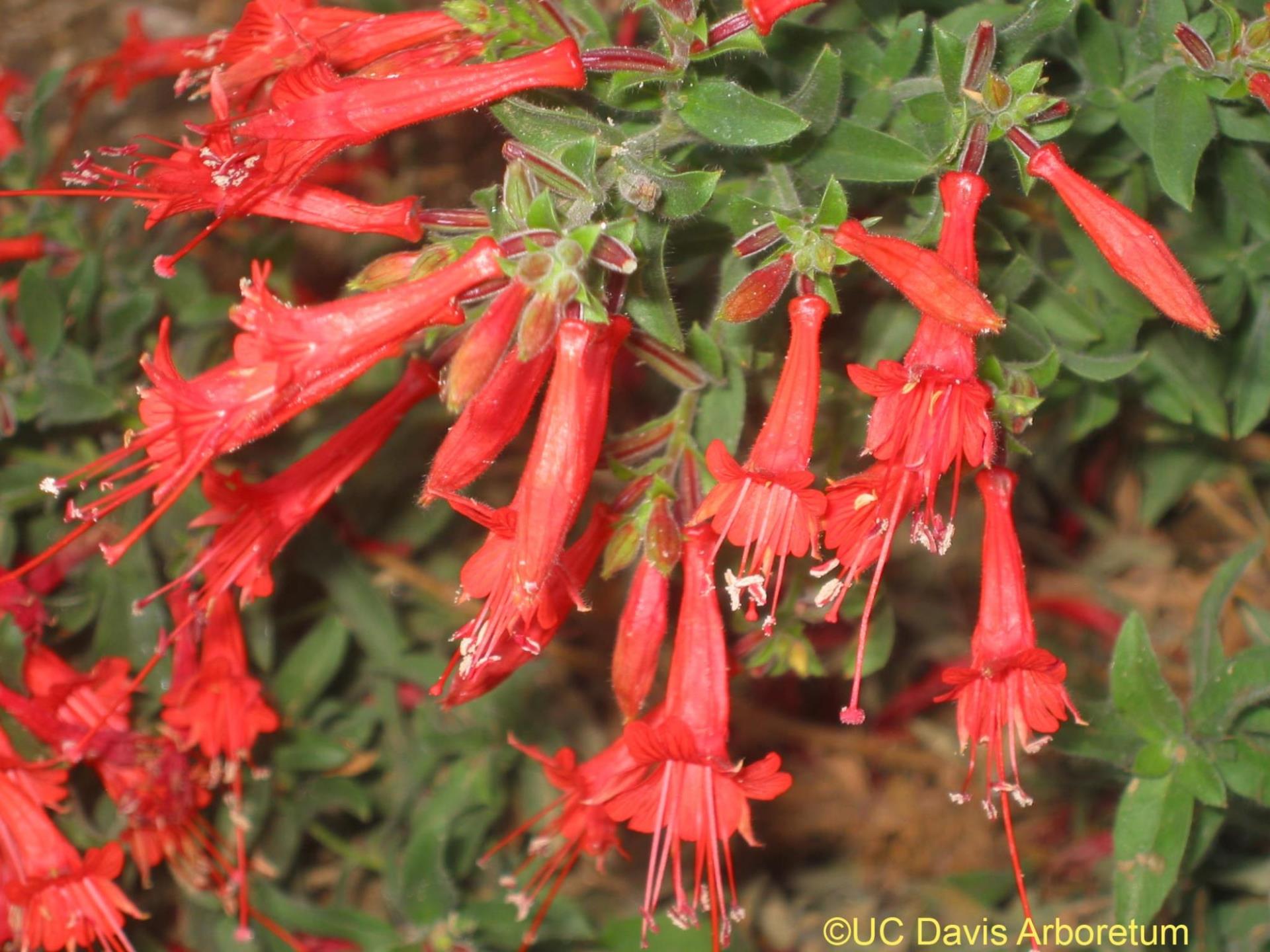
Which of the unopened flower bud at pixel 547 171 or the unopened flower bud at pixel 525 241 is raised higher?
the unopened flower bud at pixel 547 171

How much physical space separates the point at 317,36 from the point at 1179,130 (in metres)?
1.46

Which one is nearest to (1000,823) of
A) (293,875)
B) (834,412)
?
(834,412)

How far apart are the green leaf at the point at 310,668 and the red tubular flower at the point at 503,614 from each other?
40.8 inches

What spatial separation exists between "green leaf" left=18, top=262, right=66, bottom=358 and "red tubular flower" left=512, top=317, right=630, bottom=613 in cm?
164

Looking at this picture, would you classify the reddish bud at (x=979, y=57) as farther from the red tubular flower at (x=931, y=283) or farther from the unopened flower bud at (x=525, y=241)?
the unopened flower bud at (x=525, y=241)

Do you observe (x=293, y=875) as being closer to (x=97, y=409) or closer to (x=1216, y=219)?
(x=97, y=409)

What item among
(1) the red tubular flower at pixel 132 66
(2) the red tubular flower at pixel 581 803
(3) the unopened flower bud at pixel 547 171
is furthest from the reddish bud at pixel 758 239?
(1) the red tubular flower at pixel 132 66

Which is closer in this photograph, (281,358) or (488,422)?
(281,358)

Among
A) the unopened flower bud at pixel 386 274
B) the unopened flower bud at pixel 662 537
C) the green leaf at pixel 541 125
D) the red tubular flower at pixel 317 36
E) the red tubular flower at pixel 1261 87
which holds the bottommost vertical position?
the unopened flower bud at pixel 662 537

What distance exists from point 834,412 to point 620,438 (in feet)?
1.57

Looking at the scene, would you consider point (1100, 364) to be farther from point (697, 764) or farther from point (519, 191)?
point (519, 191)

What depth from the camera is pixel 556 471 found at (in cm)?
158

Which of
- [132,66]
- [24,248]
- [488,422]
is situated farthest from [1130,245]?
[132,66]

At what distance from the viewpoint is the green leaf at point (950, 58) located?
1.81 m
